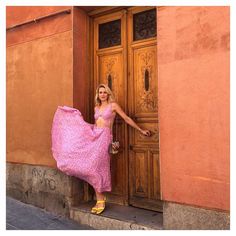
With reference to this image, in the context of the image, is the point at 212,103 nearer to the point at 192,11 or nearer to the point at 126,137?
the point at 192,11

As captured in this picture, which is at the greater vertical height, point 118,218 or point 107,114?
point 107,114

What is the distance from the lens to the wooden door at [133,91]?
4297 millimetres

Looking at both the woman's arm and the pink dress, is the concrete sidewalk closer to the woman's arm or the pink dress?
the pink dress

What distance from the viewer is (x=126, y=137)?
457 centimetres

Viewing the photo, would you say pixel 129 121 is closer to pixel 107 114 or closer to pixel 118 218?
pixel 107 114

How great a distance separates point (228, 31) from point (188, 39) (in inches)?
19.1

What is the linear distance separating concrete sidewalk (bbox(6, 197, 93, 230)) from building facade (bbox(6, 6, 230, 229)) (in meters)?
0.18

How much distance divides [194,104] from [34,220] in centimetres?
317

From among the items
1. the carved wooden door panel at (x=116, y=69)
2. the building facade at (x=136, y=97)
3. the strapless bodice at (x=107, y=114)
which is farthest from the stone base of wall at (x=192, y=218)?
the strapless bodice at (x=107, y=114)

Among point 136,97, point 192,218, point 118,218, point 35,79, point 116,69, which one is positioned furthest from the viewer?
point 35,79

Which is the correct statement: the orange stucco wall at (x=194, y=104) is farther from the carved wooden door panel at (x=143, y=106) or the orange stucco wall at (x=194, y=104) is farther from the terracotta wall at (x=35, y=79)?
the terracotta wall at (x=35, y=79)

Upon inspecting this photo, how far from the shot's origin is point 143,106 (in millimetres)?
4395

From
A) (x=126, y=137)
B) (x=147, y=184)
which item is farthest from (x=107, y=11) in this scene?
(x=147, y=184)

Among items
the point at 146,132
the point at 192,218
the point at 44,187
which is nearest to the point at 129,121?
the point at 146,132
